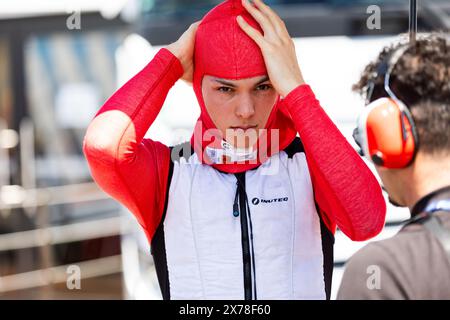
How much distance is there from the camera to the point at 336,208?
77.2 inches

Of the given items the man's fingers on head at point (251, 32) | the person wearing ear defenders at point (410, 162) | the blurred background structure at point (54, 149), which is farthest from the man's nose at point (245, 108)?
the blurred background structure at point (54, 149)

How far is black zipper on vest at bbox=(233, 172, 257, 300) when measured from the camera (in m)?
2.03

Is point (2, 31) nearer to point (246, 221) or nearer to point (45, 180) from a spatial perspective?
point (45, 180)

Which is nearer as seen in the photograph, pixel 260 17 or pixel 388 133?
pixel 388 133

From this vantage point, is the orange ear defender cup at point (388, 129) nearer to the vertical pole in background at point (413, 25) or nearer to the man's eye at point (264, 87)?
the vertical pole in background at point (413, 25)

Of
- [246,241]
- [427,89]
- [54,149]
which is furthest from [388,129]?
[54,149]

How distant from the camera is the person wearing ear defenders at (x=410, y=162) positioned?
4.83 ft

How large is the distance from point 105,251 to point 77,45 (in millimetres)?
1614

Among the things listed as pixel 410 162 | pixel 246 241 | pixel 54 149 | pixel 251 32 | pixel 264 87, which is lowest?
pixel 54 149

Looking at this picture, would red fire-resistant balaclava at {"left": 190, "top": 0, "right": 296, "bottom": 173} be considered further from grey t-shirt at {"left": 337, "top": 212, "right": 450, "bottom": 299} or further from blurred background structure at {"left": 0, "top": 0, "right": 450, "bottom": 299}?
blurred background structure at {"left": 0, "top": 0, "right": 450, "bottom": 299}

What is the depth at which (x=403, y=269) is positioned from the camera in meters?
1.46

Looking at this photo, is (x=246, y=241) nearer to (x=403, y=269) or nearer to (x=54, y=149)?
(x=403, y=269)

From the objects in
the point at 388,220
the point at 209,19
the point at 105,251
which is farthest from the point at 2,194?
the point at 209,19

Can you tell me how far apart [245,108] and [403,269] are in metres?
0.68
